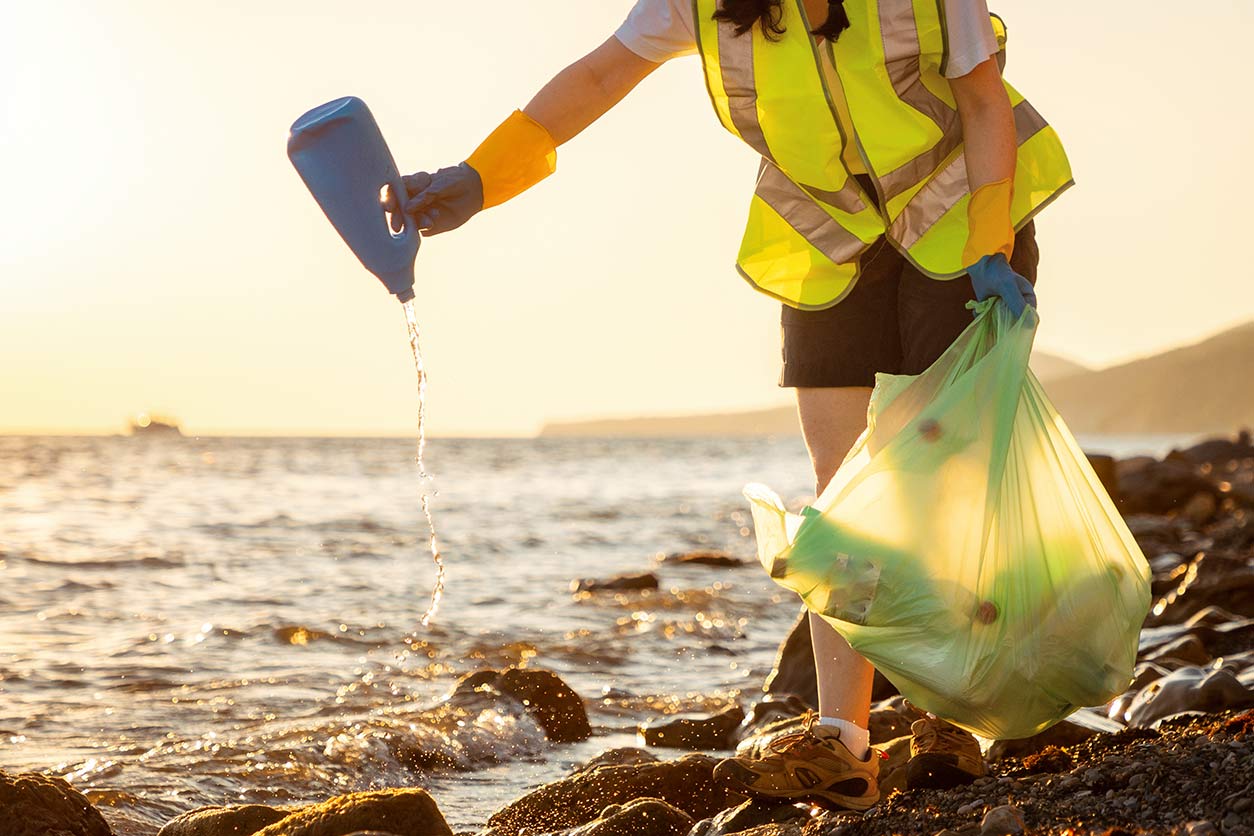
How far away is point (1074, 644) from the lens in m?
2.40

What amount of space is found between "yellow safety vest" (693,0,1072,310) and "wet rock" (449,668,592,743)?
8.99 feet

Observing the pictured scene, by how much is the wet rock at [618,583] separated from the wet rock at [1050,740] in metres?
6.02

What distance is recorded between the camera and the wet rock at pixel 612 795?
3.48m

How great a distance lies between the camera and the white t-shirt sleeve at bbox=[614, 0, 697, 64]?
2666mm

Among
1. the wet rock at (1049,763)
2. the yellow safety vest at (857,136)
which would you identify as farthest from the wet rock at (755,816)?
the yellow safety vest at (857,136)

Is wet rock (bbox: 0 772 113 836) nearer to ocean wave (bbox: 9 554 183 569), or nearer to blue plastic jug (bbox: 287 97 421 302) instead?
blue plastic jug (bbox: 287 97 421 302)

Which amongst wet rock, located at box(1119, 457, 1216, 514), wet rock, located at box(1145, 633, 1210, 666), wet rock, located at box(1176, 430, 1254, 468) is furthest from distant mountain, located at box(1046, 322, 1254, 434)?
wet rock, located at box(1145, 633, 1210, 666)

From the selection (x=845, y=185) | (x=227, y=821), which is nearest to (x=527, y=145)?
(x=845, y=185)

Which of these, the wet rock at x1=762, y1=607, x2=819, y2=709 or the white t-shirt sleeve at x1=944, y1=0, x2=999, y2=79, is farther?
the wet rock at x1=762, y1=607, x2=819, y2=709

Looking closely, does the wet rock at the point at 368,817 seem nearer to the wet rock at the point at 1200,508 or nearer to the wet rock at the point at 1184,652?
the wet rock at the point at 1184,652

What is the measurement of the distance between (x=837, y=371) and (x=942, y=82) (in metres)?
0.61

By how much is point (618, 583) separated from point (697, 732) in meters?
5.16

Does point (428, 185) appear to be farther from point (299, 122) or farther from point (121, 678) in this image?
point (121, 678)

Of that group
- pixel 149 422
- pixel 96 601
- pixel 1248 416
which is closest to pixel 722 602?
pixel 96 601
